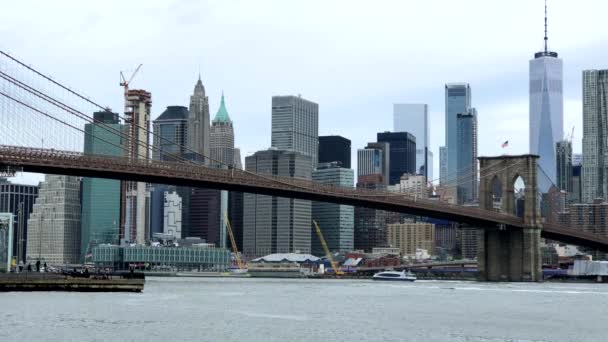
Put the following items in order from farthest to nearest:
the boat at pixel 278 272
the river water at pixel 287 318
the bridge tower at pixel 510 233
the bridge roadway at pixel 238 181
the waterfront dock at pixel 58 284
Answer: the boat at pixel 278 272 < the bridge tower at pixel 510 233 < the bridge roadway at pixel 238 181 < the waterfront dock at pixel 58 284 < the river water at pixel 287 318

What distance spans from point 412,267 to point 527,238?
9581 cm

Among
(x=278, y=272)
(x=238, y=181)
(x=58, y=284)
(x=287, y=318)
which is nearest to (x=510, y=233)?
(x=238, y=181)

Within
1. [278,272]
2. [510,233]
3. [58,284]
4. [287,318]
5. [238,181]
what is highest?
[238,181]

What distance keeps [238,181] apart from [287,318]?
3388 centimetres

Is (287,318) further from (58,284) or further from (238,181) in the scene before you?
(238,181)

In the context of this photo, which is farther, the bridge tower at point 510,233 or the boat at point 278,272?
the boat at point 278,272

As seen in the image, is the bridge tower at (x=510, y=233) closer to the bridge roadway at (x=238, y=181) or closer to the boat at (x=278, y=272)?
the bridge roadway at (x=238, y=181)

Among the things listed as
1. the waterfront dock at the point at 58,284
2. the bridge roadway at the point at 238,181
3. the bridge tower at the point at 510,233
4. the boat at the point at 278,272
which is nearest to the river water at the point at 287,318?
the waterfront dock at the point at 58,284

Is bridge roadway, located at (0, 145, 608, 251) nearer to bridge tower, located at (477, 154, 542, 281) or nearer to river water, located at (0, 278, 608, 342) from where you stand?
bridge tower, located at (477, 154, 542, 281)

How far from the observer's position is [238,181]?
3268 inches

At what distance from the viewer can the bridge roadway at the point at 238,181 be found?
71.2 metres

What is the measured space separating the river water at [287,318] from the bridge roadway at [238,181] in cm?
978

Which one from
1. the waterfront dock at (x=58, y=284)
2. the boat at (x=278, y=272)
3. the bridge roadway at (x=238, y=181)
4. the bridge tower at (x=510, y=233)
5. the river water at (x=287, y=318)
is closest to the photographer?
the river water at (x=287, y=318)

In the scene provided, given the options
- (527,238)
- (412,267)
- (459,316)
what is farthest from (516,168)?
(412,267)
